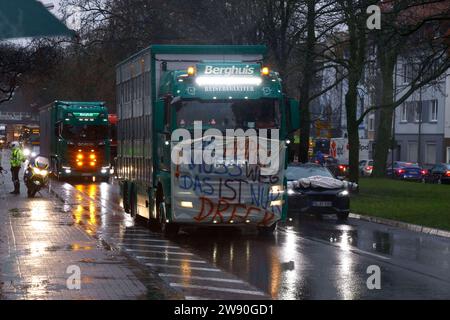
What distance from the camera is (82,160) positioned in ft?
144

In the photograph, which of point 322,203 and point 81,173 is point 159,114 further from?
point 81,173

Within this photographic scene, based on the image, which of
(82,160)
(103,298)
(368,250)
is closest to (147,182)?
(368,250)

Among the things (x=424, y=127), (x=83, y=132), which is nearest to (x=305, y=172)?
(x=83, y=132)

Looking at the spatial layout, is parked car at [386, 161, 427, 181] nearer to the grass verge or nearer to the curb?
the grass verge

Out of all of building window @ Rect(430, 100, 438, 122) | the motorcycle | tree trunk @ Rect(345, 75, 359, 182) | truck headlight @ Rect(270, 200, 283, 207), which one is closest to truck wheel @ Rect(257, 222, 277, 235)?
truck headlight @ Rect(270, 200, 283, 207)

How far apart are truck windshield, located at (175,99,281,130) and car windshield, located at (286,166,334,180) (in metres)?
8.20

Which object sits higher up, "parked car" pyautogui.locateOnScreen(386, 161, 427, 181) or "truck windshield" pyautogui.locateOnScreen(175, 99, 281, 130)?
"truck windshield" pyautogui.locateOnScreen(175, 99, 281, 130)

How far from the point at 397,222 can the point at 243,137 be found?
7.13m

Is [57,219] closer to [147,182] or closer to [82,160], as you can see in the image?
[147,182]

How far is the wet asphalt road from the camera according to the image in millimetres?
10688

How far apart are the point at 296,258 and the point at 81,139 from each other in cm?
3093

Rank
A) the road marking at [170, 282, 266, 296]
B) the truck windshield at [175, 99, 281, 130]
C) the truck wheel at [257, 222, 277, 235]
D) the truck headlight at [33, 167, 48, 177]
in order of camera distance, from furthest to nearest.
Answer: the truck headlight at [33, 167, 48, 177], the truck wheel at [257, 222, 277, 235], the truck windshield at [175, 99, 281, 130], the road marking at [170, 282, 266, 296]

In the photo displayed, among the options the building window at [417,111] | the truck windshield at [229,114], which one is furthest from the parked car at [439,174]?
the truck windshield at [229,114]

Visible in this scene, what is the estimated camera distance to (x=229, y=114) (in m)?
17.2
